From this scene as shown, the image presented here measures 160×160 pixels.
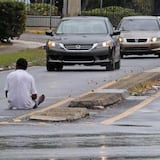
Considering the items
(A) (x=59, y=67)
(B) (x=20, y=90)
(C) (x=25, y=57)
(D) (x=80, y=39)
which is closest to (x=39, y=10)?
(C) (x=25, y=57)

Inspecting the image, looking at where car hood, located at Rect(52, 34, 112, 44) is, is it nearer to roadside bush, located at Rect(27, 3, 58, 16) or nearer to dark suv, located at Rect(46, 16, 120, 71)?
dark suv, located at Rect(46, 16, 120, 71)

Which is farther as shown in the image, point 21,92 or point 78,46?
point 78,46

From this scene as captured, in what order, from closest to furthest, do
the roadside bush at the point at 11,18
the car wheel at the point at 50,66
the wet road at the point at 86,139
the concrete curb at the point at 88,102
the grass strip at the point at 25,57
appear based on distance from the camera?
1. the wet road at the point at 86,139
2. the concrete curb at the point at 88,102
3. the car wheel at the point at 50,66
4. the grass strip at the point at 25,57
5. the roadside bush at the point at 11,18

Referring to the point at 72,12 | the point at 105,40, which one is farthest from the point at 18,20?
the point at 105,40

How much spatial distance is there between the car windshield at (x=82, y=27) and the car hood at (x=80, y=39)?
0.51 metres

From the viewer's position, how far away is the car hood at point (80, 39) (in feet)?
77.8

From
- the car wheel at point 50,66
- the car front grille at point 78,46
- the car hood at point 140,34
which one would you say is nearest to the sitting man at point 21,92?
the car front grille at point 78,46

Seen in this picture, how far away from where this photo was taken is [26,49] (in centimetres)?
3469

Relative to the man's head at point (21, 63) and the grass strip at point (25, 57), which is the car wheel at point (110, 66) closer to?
the grass strip at point (25, 57)

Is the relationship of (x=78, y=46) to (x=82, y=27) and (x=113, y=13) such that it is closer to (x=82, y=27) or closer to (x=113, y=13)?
(x=82, y=27)

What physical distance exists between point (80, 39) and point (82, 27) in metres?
1.14

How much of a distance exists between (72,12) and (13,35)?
6.64m

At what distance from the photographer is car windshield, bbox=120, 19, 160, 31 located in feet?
107

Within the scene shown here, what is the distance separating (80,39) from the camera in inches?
935
